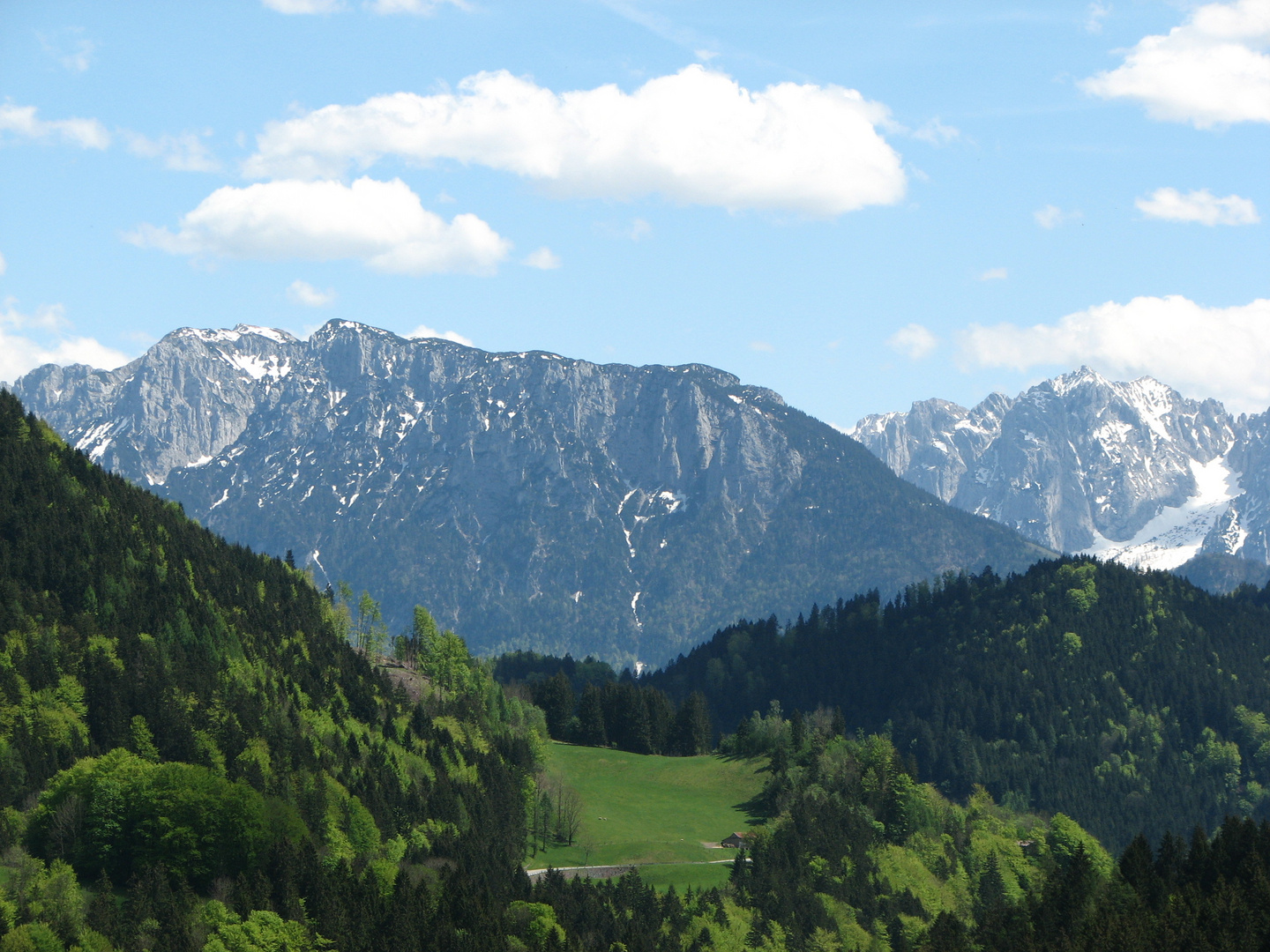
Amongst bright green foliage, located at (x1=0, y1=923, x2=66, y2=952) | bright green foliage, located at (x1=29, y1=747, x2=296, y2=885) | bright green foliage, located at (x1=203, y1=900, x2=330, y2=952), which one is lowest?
bright green foliage, located at (x1=203, y1=900, x2=330, y2=952)

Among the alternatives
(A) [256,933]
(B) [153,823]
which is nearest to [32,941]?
(A) [256,933]

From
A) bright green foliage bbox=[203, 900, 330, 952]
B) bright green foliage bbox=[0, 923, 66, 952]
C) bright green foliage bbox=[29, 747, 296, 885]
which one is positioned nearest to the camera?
bright green foliage bbox=[0, 923, 66, 952]

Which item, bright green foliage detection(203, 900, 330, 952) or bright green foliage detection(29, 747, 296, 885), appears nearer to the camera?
bright green foliage detection(203, 900, 330, 952)

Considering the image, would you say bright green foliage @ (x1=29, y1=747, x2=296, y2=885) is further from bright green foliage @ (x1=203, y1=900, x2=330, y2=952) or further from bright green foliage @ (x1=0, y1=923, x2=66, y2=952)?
bright green foliage @ (x1=0, y1=923, x2=66, y2=952)

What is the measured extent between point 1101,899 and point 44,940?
109187 mm

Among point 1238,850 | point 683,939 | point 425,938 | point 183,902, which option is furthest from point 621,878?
point 1238,850

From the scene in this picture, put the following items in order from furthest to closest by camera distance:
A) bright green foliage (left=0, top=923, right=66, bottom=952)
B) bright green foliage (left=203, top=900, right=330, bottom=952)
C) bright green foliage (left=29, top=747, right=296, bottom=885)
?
bright green foliage (left=29, top=747, right=296, bottom=885) → bright green foliage (left=203, top=900, right=330, bottom=952) → bright green foliage (left=0, top=923, right=66, bottom=952)

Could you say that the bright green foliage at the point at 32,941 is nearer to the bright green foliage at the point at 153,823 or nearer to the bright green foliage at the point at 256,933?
the bright green foliage at the point at 256,933

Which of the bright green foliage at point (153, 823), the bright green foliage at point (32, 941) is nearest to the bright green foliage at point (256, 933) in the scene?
the bright green foliage at point (153, 823)

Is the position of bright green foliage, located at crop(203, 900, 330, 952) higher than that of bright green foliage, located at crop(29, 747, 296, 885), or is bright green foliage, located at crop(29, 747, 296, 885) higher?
bright green foliage, located at crop(29, 747, 296, 885)

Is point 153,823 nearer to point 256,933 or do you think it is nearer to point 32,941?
point 256,933

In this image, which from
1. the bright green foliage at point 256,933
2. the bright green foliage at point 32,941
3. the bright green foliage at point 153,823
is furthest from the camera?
the bright green foliage at point 153,823

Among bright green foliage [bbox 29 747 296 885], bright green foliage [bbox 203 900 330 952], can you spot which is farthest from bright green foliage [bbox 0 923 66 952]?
bright green foliage [bbox 29 747 296 885]

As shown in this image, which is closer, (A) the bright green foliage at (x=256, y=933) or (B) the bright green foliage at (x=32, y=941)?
(B) the bright green foliage at (x=32, y=941)
